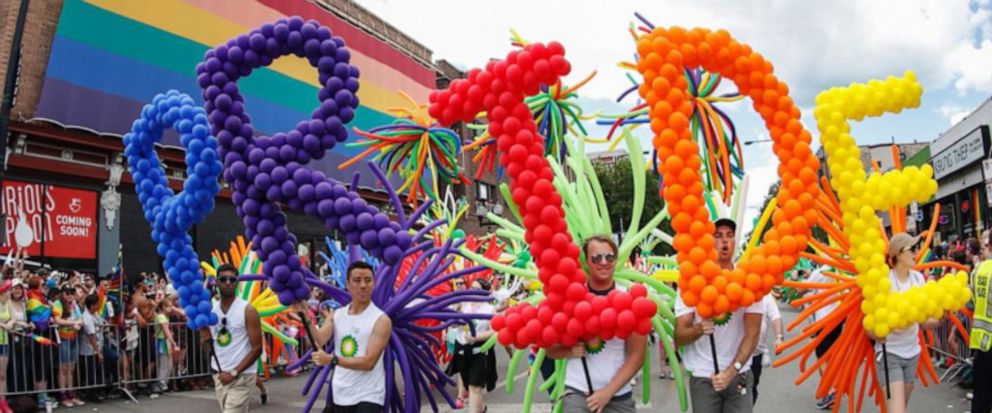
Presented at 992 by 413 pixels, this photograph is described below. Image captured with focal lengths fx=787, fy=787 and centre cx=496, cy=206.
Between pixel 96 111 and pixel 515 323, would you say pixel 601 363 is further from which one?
pixel 96 111

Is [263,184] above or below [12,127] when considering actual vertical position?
below

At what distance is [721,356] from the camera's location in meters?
4.16

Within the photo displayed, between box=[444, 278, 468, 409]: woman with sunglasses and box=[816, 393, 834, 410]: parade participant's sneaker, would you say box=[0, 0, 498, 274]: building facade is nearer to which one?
box=[444, 278, 468, 409]: woman with sunglasses

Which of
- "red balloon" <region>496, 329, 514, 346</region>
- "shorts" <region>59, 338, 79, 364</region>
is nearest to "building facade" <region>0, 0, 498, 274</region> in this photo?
"shorts" <region>59, 338, 79, 364</region>

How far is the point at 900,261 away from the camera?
5051 mm

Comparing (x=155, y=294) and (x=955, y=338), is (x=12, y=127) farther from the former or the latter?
(x=955, y=338)

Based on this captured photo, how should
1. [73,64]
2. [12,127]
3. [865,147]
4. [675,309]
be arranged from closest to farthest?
1. [675,309]
2. [12,127]
3. [73,64]
4. [865,147]

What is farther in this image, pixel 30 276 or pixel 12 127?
pixel 12 127

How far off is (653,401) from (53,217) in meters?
11.0

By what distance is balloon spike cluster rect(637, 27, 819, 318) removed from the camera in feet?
13.0

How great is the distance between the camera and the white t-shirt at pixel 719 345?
4.14 metres

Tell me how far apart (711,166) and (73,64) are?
12558mm

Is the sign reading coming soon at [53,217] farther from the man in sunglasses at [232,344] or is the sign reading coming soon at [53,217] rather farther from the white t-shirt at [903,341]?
the white t-shirt at [903,341]

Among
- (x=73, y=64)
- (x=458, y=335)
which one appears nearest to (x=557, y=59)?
(x=458, y=335)
